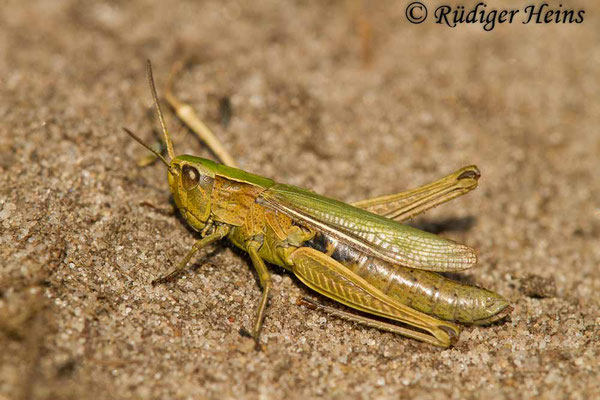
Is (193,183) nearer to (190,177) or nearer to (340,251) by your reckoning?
(190,177)

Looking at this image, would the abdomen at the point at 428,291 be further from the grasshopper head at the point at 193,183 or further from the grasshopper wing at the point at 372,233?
the grasshopper head at the point at 193,183

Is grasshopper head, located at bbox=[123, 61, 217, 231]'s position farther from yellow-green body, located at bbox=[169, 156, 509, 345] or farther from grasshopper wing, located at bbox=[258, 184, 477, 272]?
→ grasshopper wing, located at bbox=[258, 184, 477, 272]

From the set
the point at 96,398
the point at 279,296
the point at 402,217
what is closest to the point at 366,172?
the point at 402,217

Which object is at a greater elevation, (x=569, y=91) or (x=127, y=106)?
(x=569, y=91)

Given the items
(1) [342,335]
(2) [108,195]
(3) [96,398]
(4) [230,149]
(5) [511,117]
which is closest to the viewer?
(3) [96,398]

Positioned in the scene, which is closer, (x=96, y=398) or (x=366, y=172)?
(x=96, y=398)

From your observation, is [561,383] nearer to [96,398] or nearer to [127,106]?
[96,398]

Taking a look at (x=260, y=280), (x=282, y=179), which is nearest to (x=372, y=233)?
(x=260, y=280)
